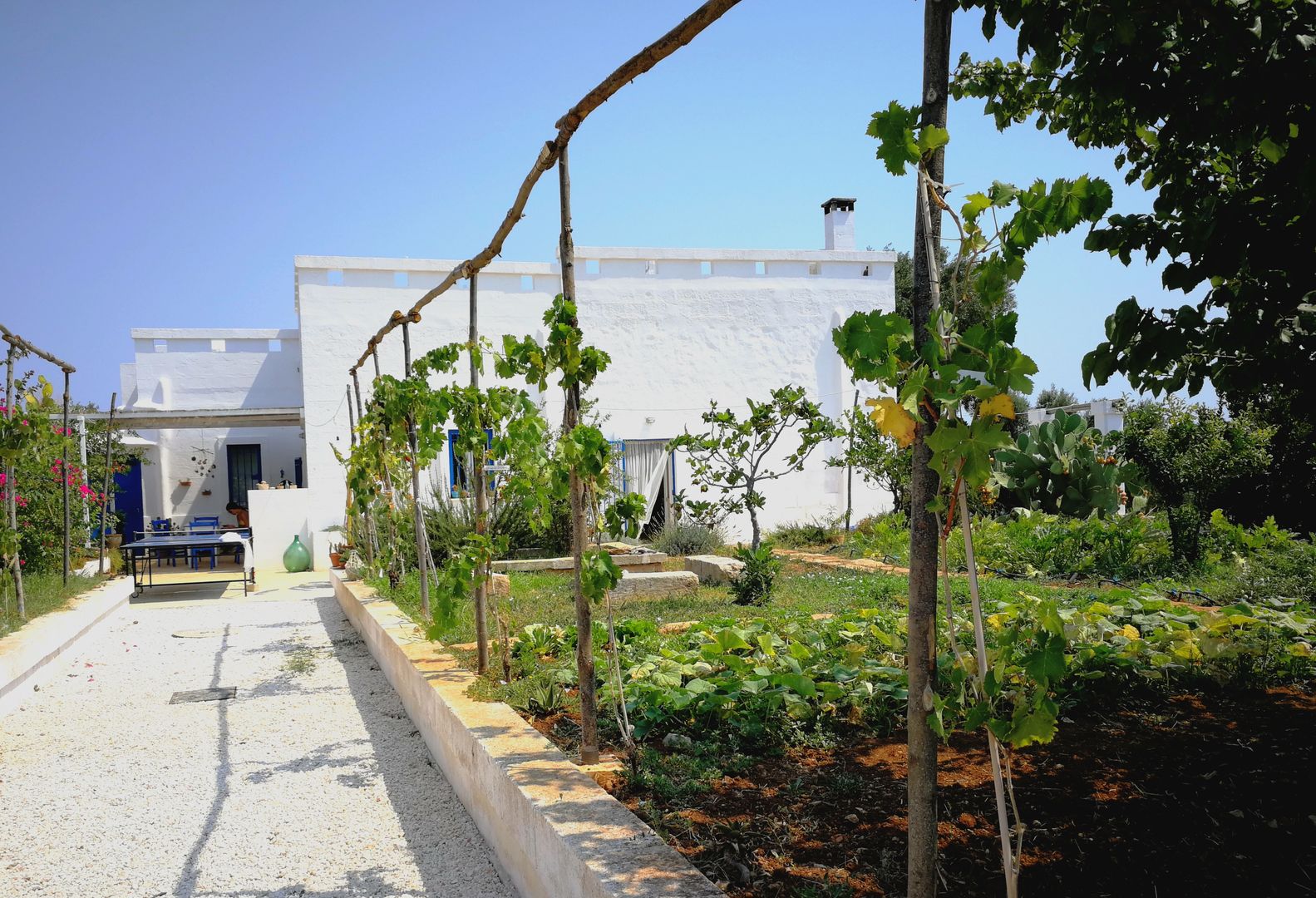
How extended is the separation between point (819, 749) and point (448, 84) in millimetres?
5400

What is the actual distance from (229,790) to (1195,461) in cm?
774

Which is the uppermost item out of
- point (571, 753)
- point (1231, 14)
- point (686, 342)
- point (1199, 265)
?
point (686, 342)

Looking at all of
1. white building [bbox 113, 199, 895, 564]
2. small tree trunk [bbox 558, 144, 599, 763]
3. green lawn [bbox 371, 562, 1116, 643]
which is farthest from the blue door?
small tree trunk [bbox 558, 144, 599, 763]

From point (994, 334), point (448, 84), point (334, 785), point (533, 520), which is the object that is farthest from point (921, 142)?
point (448, 84)

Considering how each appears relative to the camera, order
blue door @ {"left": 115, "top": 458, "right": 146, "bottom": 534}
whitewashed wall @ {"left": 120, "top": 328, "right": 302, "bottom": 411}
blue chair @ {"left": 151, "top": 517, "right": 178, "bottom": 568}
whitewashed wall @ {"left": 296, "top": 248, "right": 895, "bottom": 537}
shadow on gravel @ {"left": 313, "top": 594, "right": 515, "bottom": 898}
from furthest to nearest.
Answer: blue door @ {"left": 115, "top": 458, "right": 146, "bottom": 534}
whitewashed wall @ {"left": 120, "top": 328, "right": 302, "bottom": 411}
blue chair @ {"left": 151, "top": 517, "right": 178, "bottom": 568}
whitewashed wall @ {"left": 296, "top": 248, "right": 895, "bottom": 537}
shadow on gravel @ {"left": 313, "top": 594, "right": 515, "bottom": 898}

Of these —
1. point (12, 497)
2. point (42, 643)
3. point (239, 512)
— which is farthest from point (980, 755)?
point (239, 512)

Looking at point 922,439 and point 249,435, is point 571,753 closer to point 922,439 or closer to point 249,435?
point 922,439

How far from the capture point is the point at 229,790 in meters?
4.21

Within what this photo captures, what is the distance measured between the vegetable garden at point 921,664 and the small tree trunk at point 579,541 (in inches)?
0.5

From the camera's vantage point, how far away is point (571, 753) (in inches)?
140

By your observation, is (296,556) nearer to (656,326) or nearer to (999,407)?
(656,326)

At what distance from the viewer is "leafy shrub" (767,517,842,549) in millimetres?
12883

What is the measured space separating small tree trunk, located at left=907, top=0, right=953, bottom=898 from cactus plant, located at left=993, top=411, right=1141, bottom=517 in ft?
29.4

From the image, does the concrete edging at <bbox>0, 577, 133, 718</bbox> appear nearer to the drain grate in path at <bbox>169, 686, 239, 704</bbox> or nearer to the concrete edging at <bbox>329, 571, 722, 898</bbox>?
the drain grate in path at <bbox>169, 686, 239, 704</bbox>
